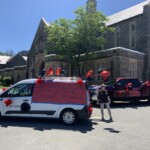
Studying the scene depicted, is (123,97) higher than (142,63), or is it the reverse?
(142,63)

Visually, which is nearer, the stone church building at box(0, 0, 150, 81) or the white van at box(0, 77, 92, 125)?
the white van at box(0, 77, 92, 125)

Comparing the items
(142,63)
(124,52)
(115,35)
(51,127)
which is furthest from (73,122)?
(115,35)

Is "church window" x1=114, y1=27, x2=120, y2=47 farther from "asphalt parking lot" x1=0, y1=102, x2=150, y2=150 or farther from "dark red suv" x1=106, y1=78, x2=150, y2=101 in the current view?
"asphalt parking lot" x1=0, y1=102, x2=150, y2=150

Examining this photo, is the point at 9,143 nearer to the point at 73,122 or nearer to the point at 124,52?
the point at 73,122

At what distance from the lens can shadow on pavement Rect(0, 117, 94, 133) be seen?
10470 millimetres

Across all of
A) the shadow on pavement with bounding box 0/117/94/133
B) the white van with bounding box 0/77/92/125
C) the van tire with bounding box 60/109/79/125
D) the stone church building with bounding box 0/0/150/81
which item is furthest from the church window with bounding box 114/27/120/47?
the van tire with bounding box 60/109/79/125

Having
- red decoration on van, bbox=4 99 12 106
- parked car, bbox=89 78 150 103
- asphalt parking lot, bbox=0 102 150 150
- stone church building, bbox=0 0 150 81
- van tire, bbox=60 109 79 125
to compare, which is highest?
stone church building, bbox=0 0 150 81

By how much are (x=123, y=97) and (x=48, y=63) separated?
16571mm

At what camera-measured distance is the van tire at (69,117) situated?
11.1 m

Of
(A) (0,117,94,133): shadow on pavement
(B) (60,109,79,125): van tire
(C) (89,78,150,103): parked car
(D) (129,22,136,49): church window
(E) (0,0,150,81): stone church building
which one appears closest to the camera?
(A) (0,117,94,133): shadow on pavement

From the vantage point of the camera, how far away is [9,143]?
26.1 ft

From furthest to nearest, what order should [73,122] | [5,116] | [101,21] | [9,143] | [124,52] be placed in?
[101,21] < [124,52] < [5,116] < [73,122] < [9,143]

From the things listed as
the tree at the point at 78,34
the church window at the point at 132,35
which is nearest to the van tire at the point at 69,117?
the tree at the point at 78,34

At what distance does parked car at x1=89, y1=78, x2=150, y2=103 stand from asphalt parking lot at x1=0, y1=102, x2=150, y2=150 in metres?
5.16
